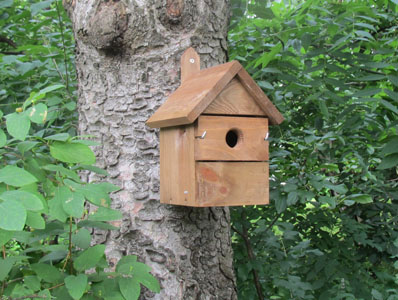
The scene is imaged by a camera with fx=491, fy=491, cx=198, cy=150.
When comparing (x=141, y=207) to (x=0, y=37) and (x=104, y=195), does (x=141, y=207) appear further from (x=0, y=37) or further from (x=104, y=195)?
(x=0, y=37)

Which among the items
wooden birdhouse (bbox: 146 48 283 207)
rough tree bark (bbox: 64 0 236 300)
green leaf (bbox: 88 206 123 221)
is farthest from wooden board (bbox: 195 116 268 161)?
green leaf (bbox: 88 206 123 221)

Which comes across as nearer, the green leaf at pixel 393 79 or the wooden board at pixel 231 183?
the wooden board at pixel 231 183

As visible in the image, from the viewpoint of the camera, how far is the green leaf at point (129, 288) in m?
1.47

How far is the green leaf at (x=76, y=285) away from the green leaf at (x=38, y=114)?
18.8 inches

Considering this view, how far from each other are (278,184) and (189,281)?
0.76 m

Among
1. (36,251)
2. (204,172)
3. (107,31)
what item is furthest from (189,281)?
(107,31)

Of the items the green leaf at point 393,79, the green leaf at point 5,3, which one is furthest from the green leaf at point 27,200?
the green leaf at point 5,3

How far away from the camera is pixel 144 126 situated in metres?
Answer: 2.09

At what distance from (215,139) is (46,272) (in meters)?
0.77

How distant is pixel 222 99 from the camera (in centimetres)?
191

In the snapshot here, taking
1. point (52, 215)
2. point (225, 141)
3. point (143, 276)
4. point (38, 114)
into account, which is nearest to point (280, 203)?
point (225, 141)

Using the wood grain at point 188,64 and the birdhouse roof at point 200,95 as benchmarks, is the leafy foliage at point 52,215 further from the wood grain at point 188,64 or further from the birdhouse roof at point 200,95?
the wood grain at point 188,64

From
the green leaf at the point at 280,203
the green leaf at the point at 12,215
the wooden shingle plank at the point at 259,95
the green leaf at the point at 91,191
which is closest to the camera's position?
the green leaf at the point at 12,215

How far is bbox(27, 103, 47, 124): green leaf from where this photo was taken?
1192 mm
